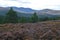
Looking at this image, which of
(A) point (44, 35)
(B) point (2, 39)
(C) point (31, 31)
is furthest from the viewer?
(C) point (31, 31)

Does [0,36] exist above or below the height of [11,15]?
above

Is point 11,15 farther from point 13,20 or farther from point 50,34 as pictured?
point 50,34

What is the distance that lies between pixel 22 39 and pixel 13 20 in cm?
4089

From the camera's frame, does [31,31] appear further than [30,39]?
Yes

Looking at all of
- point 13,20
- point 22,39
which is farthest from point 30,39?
point 13,20

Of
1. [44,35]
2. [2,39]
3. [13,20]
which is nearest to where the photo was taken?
[2,39]

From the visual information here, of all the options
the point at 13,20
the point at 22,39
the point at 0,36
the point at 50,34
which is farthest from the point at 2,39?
the point at 13,20

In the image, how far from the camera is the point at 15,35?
7.53 m

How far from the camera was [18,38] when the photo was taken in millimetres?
7453

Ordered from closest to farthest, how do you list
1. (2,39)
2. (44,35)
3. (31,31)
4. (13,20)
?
(2,39)
(44,35)
(31,31)
(13,20)

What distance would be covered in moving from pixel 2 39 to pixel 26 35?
3.42 feet

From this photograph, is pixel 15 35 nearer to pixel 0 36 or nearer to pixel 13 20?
pixel 0 36

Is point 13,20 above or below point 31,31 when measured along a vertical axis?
below

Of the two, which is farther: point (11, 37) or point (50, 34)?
point (50, 34)
